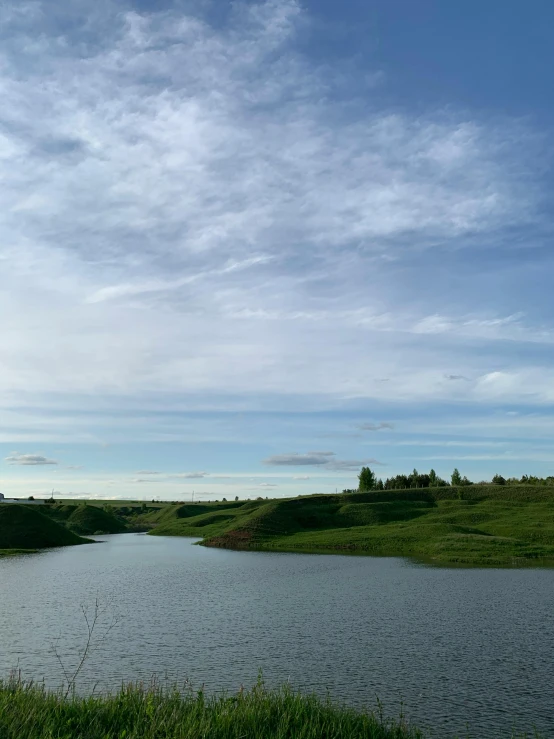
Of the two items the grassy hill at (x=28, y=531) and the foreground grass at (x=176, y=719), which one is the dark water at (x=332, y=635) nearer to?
the foreground grass at (x=176, y=719)

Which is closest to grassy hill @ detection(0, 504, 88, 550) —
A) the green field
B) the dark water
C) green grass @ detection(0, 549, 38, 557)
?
the green field

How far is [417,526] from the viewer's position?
134 m

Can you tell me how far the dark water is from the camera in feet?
107

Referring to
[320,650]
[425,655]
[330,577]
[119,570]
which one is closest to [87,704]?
[320,650]

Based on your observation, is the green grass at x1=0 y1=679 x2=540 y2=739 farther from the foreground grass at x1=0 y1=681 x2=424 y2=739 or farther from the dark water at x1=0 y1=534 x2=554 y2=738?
the dark water at x1=0 y1=534 x2=554 y2=738

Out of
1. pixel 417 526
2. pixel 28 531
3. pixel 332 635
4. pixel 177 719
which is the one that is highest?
pixel 417 526

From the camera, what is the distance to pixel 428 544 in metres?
116

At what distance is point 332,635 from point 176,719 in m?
25.4

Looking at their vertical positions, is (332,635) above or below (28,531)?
below

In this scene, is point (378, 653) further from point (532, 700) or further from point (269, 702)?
point (269, 702)

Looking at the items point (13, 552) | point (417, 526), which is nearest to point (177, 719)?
point (417, 526)

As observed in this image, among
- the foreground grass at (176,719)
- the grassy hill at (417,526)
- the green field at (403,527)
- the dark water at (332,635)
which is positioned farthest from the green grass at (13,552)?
the foreground grass at (176,719)

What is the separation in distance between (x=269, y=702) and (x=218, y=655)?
638 inches

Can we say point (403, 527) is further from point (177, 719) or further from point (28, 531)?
point (177, 719)
